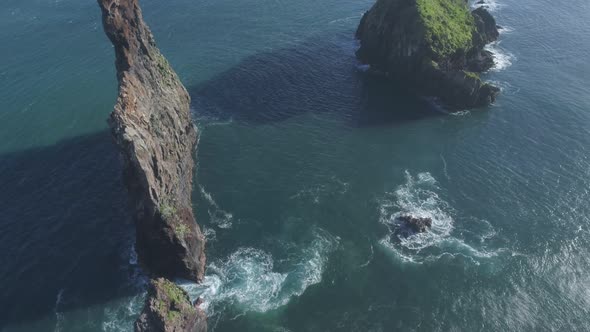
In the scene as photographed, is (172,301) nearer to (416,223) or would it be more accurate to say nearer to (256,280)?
(256,280)

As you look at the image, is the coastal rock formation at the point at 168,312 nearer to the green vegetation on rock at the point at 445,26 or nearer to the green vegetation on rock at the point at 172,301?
the green vegetation on rock at the point at 172,301

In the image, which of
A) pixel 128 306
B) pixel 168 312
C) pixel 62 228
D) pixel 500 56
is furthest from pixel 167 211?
pixel 500 56

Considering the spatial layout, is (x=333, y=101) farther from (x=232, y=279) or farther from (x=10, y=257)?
(x=10, y=257)

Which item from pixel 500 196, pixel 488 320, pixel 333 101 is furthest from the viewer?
pixel 333 101

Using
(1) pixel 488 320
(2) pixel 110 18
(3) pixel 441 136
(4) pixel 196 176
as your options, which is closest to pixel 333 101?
(3) pixel 441 136

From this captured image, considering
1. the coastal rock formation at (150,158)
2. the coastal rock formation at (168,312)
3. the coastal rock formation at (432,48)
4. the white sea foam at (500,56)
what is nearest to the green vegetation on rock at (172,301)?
the coastal rock formation at (168,312)

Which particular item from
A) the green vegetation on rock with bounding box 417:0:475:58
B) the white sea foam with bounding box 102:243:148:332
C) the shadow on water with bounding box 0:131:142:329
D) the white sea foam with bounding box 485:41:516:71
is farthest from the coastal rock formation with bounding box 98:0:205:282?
the white sea foam with bounding box 485:41:516:71
